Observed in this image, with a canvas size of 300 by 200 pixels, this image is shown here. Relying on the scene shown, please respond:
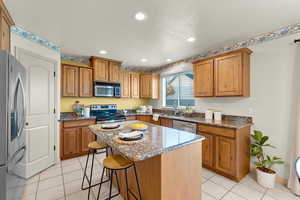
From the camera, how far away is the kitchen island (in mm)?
1230

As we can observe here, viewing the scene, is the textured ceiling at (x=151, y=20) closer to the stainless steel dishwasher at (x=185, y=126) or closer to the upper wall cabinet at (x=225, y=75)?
the upper wall cabinet at (x=225, y=75)

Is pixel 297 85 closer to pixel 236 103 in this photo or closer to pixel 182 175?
pixel 236 103

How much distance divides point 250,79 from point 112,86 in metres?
3.41

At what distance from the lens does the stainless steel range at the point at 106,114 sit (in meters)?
3.56

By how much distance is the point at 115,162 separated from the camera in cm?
149

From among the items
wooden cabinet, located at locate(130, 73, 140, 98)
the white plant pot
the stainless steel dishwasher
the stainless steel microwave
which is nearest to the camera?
the white plant pot

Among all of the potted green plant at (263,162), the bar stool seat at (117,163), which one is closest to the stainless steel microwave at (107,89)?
the bar stool seat at (117,163)

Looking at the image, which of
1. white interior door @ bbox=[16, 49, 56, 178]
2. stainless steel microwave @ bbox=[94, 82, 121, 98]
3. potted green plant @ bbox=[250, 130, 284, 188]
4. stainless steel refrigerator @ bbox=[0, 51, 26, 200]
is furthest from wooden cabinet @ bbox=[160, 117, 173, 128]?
stainless steel refrigerator @ bbox=[0, 51, 26, 200]

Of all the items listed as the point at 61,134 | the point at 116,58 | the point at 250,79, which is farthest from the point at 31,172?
the point at 250,79

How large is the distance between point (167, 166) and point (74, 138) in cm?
272

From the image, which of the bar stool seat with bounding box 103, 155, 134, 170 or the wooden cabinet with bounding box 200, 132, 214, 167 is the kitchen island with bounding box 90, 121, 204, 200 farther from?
the wooden cabinet with bounding box 200, 132, 214, 167

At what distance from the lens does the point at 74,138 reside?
3158mm

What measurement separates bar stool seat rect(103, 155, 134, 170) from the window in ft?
8.99

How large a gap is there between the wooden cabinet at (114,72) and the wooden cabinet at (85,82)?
539 mm
